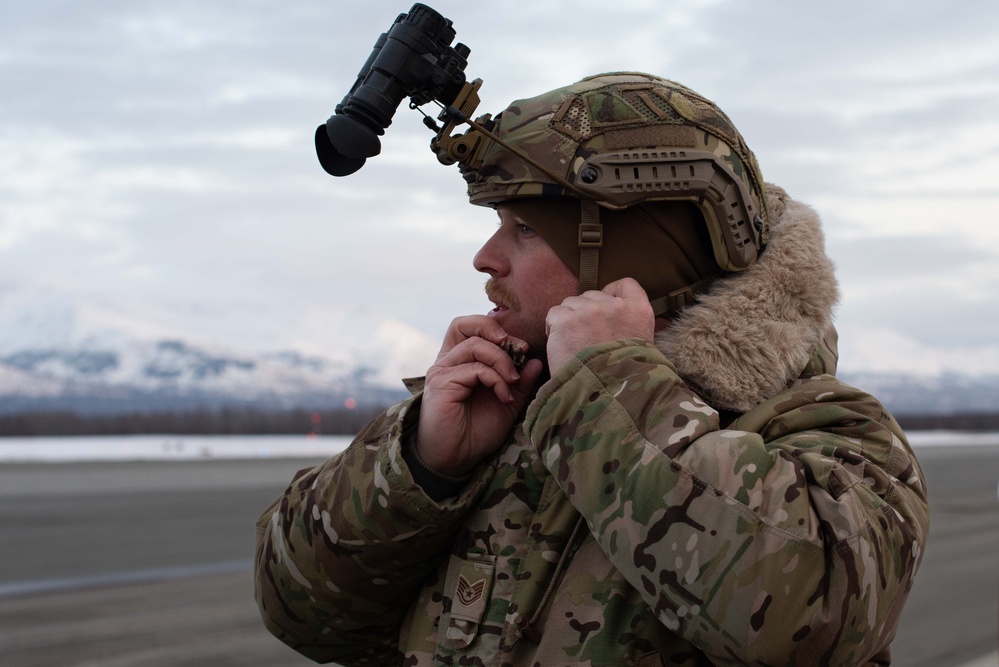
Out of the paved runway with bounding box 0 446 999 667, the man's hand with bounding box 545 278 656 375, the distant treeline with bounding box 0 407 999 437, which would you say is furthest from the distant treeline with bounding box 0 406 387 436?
the man's hand with bounding box 545 278 656 375

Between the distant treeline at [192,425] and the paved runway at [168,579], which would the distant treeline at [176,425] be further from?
the paved runway at [168,579]

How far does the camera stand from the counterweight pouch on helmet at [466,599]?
1796 mm

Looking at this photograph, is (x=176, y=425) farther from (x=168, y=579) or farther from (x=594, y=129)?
(x=594, y=129)

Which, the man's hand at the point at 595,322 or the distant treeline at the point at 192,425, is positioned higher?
the man's hand at the point at 595,322

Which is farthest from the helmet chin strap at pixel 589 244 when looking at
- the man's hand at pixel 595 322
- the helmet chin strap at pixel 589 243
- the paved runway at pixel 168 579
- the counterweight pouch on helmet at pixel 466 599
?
the paved runway at pixel 168 579

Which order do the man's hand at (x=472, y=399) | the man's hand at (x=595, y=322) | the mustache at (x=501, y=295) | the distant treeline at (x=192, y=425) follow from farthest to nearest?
1. the distant treeline at (x=192, y=425)
2. the mustache at (x=501, y=295)
3. the man's hand at (x=472, y=399)
4. the man's hand at (x=595, y=322)

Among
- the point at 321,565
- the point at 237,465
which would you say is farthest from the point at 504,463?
the point at 237,465

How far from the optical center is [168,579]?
859 centimetres

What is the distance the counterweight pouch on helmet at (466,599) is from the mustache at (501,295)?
486 mm

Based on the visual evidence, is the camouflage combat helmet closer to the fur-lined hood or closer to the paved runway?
the fur-lined hood

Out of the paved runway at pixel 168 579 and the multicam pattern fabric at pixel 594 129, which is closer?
the multicam pattern fabric at pixel 594 129

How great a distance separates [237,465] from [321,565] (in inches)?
841

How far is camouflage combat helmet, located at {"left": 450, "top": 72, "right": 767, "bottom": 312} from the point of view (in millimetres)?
1876

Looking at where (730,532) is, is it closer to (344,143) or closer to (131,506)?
(344,143)
